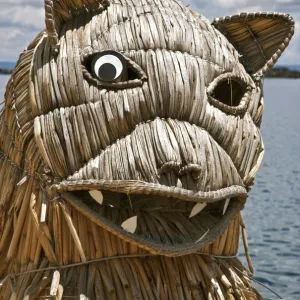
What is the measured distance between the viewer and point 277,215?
23.2ft

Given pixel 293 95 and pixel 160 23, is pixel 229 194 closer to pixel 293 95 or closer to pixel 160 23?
pixel 160 23

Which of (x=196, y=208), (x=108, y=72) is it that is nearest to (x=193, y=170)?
(x=196, y=208)

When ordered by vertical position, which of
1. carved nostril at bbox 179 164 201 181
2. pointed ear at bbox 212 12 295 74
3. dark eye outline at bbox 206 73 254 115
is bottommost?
carved nostril at bbox 179 164 201 181

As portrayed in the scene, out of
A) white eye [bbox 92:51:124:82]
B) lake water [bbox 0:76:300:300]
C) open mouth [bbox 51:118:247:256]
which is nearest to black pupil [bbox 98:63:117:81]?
white eye [bbox 92:51:124:82]

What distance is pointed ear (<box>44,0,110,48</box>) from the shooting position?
3037 millimetres

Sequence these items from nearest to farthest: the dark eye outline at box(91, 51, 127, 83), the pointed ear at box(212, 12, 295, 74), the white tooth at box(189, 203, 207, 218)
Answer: the dark eye outline at box(91, 51, 127, 83), the white tooth at box(189, 203, 207, 218), the pointed ear at box(212, 12, 295, 74)

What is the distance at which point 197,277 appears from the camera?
10.6 feet

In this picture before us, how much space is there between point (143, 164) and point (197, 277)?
0.54m

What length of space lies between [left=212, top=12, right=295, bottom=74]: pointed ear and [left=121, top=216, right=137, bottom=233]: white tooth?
82cm

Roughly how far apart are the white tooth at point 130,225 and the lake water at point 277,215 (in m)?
1.03

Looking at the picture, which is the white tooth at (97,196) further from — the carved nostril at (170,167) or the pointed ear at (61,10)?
the pointed ear at (61,10)

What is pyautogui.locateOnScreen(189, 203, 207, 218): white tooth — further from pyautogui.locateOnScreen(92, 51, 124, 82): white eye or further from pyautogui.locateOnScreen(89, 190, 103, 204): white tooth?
pyautogui.locateOnScreen(92, 51, 124, 82): white eye

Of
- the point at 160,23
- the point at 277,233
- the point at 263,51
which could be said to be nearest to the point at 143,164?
the point at 160,23

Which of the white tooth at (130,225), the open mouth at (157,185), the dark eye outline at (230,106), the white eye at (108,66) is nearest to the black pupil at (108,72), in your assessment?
the white eye at (108,66)
